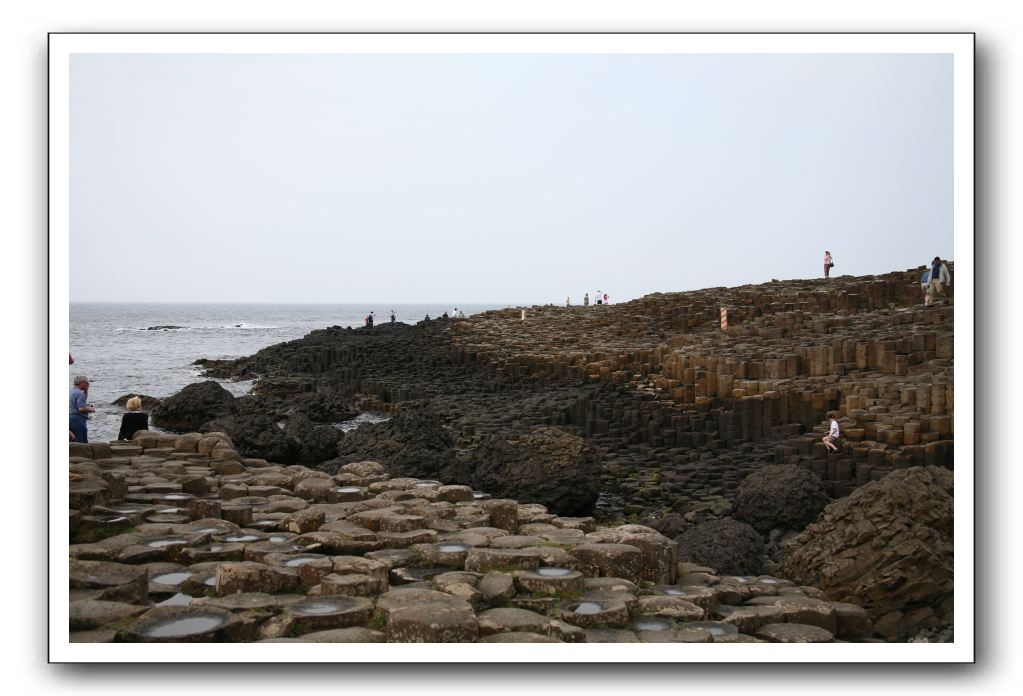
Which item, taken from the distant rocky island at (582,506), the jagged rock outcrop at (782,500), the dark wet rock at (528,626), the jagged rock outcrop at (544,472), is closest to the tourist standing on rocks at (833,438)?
the distant rocky island at (582,506)

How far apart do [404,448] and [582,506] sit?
2.63 meters

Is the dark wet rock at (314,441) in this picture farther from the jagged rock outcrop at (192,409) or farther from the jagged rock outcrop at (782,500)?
the jagged rock outcrop at (782,500)

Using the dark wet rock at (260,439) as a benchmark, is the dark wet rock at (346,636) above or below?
below

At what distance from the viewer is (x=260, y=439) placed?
1305cm

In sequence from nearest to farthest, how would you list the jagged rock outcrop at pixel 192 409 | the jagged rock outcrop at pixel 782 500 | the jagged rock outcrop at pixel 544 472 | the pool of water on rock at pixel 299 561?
the pool of water on rock at pixel 299 561, the jagged rock outcrop at pixel 782 500, the jagged rock outcrop at pixel 544 472, the jagged rock outcrop at pixel 192 409

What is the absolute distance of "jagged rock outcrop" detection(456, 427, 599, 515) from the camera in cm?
1088

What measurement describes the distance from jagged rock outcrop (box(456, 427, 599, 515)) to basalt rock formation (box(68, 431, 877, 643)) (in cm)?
319

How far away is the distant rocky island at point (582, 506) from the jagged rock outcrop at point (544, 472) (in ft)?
0.09

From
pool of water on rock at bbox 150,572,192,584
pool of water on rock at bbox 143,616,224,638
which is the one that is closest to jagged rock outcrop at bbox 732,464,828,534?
pool of water on rock at bbox 150,572,192,584

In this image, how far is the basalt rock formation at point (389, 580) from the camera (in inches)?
192

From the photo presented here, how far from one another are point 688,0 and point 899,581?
4.65 metres

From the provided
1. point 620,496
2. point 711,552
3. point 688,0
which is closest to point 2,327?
point 688,0

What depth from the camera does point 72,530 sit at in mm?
6199

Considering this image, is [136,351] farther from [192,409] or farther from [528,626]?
[528,626]
